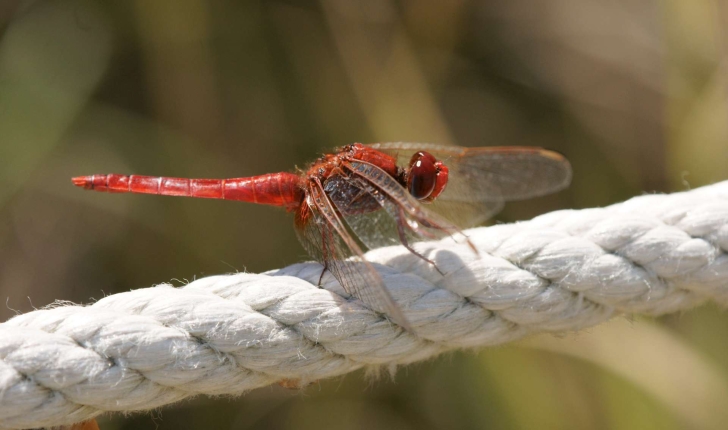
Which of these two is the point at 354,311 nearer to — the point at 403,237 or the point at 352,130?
the point at 403,237

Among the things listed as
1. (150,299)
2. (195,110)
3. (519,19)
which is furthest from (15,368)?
(519,19)

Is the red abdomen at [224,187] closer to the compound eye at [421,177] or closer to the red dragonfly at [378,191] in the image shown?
the red dragonfly at [378,191]

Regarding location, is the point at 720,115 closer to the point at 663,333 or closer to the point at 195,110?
the point at 663,333

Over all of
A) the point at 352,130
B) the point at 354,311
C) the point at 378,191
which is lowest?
the point at 354,311

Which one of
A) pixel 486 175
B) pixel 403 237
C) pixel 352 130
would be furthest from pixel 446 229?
pixel 352 130

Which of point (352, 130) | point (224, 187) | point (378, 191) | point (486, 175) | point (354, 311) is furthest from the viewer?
point (352, 130)

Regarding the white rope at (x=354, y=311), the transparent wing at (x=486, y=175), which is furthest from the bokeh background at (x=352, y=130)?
the white rope at (x=354, y=311)

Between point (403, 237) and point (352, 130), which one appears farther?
point (352, 130)
